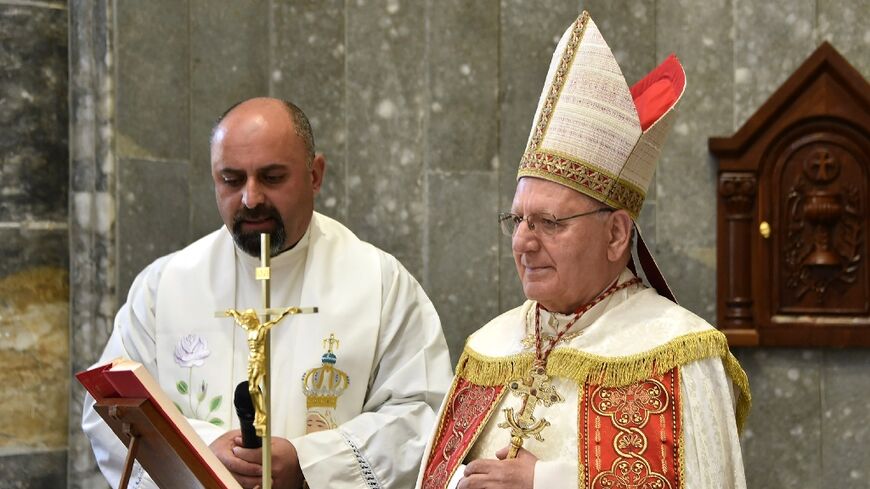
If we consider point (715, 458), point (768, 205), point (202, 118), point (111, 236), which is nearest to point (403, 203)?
point (202, 118)

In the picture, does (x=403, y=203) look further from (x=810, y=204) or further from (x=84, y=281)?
(x=810, y=204)

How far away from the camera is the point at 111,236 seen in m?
4.90

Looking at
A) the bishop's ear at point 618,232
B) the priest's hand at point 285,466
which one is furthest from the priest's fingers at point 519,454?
the priest's hand at point 285,466

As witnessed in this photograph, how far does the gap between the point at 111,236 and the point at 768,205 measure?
117 inches

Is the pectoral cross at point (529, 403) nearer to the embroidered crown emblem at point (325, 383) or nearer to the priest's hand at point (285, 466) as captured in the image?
the priest's hand at point (285, 466)

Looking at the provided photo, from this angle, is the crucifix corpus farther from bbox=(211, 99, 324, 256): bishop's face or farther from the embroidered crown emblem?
the embroidered crown emblem

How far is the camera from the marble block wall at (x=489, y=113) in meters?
5.28

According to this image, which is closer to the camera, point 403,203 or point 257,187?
point 257,187

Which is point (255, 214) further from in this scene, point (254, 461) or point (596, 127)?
point (596, 127)

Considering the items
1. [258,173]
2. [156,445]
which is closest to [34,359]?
[258,173]

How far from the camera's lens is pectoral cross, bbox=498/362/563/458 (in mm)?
3021

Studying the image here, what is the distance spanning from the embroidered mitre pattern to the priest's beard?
0.46 meters

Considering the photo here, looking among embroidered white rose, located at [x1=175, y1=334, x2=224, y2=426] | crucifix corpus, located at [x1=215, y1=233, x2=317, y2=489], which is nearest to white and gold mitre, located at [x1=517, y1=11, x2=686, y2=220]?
crucifix corpus, located at [x1=215, y1=233, x2=317, y2=489]

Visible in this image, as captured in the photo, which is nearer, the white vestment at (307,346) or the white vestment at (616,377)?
the white vestment at (616,377)
